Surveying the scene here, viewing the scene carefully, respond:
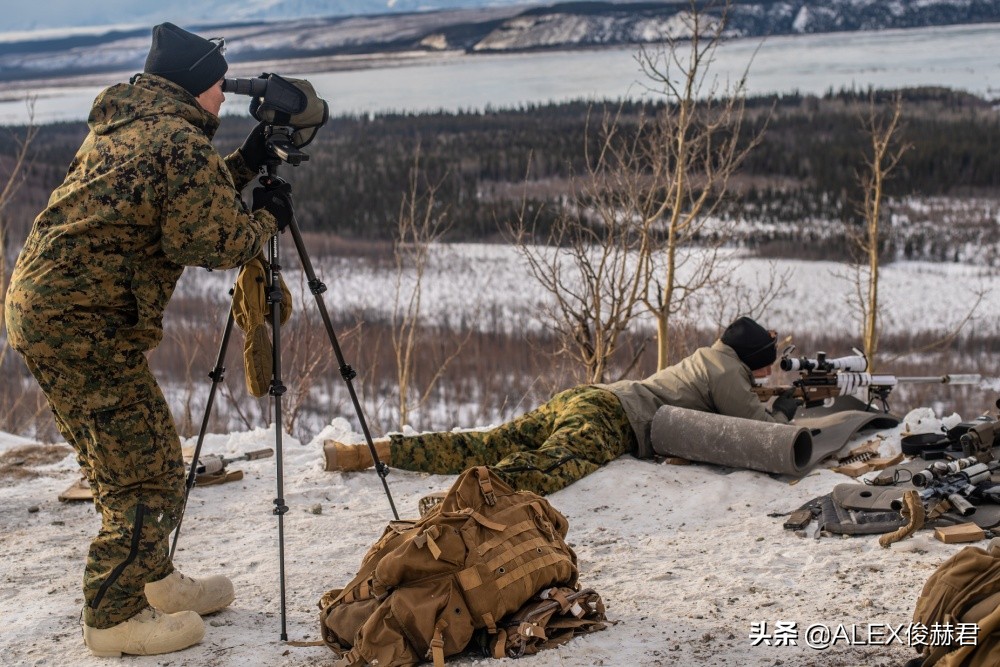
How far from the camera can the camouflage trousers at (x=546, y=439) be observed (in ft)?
21.7

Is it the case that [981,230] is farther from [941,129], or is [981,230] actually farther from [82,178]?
[82,178]

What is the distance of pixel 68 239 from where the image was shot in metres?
Answer: 3.96

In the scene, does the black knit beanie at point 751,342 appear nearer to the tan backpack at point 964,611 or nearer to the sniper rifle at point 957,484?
the sniper rifle at point 957,484

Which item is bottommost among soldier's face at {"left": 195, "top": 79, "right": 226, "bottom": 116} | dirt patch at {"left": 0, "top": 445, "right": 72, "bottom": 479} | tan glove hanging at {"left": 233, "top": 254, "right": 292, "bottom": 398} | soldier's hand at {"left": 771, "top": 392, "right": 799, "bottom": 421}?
dirt patch at {"left": 0, "top": 445, "right": 72, "bottom": 479}

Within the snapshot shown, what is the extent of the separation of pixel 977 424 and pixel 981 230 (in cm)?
5352

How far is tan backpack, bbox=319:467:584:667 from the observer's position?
163 inches

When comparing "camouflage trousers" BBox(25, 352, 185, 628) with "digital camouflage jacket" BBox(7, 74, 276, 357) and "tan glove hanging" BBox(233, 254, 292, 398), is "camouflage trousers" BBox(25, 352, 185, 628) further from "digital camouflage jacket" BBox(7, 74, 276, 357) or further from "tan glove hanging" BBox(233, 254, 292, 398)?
"tan glove hanging" BBox(233, 254, 292, 398)

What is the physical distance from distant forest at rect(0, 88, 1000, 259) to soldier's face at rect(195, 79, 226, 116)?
151ft

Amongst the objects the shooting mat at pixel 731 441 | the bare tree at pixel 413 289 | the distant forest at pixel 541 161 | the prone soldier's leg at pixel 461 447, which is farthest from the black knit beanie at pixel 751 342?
the distant forest at pixel 541 161

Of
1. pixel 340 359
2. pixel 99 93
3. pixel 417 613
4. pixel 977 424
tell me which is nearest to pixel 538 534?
pixel 417 613

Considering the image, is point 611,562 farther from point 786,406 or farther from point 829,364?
→ point 829,364

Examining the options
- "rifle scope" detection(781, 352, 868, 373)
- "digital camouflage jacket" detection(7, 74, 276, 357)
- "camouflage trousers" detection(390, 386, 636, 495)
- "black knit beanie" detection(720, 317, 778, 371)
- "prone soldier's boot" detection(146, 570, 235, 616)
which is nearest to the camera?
"digital camouflage jacket" detection(7, 74, 276, 357)

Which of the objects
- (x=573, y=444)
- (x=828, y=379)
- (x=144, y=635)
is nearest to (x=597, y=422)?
(x=573, y=444)

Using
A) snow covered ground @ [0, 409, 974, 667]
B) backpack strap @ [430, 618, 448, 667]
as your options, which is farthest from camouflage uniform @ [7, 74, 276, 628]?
backpack strap @ [430, 618, 448, 667]
